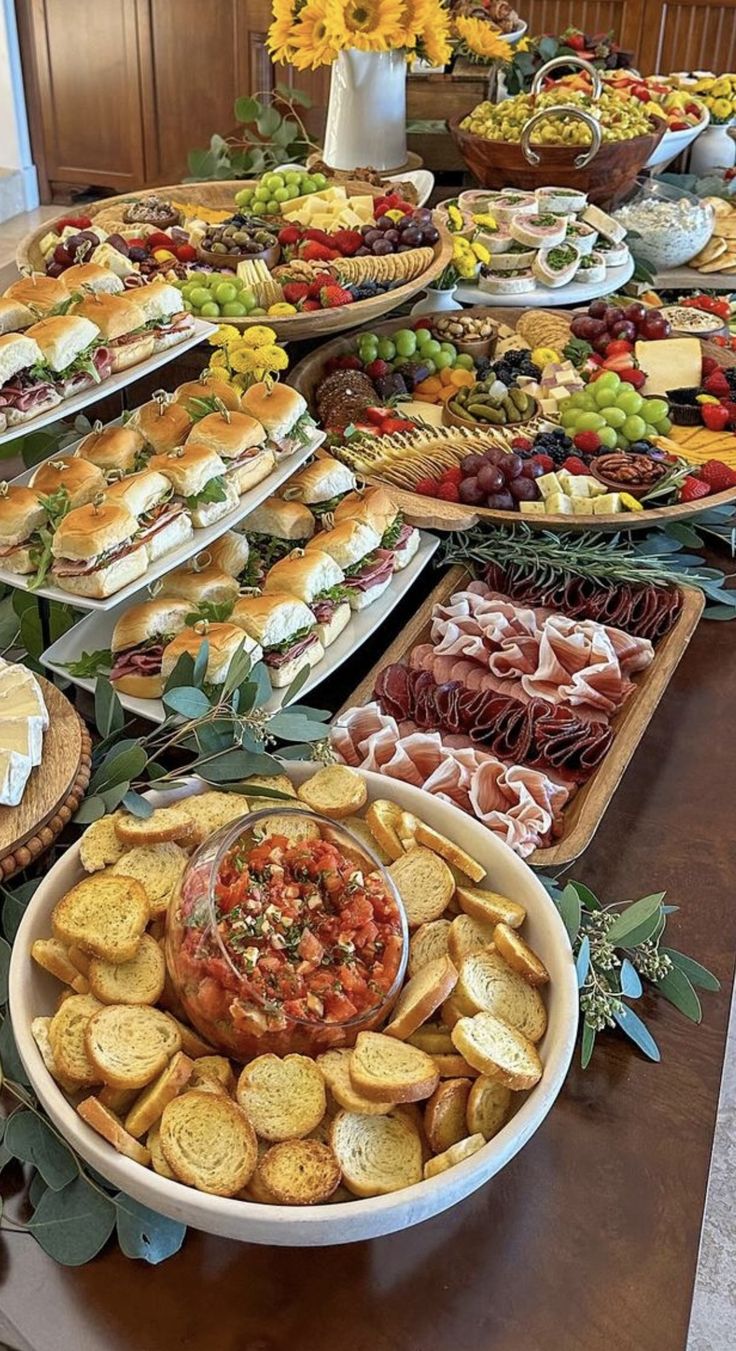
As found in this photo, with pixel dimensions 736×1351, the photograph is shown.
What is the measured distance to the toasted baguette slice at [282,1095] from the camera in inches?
31.9

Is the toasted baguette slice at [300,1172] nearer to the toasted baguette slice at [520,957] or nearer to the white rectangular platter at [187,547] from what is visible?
the toasted baguette slice at [520,957]

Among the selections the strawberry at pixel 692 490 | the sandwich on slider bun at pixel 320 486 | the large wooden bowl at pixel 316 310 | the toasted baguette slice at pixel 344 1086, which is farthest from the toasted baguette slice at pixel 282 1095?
the large wooden bowl at pixel 316 310

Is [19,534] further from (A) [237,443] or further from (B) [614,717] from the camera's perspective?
(B) [614,717]

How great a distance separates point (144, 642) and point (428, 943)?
517mm

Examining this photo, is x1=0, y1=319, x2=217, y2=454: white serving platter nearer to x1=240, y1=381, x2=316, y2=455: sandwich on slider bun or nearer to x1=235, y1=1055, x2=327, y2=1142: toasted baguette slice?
x1=240, y1=381, x2=316, y2=455: sandwich on slider bun

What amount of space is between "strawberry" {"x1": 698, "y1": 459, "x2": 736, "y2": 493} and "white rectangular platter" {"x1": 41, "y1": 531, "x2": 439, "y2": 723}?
1.65 ft

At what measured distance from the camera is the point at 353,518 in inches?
58.2

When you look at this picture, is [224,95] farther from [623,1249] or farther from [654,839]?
[623,1249]

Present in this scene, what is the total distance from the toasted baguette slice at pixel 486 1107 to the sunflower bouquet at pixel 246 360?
0.99 metres

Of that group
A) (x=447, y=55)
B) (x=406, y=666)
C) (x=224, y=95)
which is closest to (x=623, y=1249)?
(x=406, y=666)

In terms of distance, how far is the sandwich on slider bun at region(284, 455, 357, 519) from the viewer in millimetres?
1511

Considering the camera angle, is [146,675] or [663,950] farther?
[146,675]

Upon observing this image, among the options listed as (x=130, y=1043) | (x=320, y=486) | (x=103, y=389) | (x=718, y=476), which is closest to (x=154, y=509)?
(x=103, y=389)

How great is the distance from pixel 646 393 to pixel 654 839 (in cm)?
115
